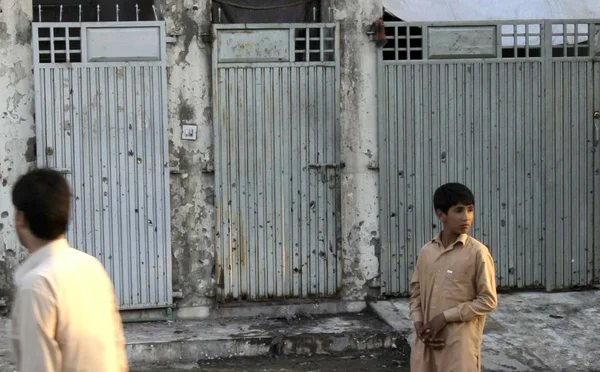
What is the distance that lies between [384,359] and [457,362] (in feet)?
9.96

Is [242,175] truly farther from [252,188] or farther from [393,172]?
[393,172]

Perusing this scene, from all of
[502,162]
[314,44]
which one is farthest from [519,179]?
[314,44]

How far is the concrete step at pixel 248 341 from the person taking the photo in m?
7.89

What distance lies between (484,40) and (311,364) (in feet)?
11.7

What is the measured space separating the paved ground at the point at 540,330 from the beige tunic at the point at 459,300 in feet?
7.90

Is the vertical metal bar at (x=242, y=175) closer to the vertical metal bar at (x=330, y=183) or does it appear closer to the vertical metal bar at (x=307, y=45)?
the vertical metal bar at (x=307, y=45)

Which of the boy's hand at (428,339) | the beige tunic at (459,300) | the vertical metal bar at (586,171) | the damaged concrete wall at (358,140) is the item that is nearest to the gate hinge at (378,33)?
the damaged concrete wall at (358,140)

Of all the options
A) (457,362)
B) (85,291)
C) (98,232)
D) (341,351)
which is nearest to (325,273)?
(341,351)

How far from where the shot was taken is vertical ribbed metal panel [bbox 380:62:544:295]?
894 centimetres

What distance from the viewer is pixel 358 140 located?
8953 millimetres

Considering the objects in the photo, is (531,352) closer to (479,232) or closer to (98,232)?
(479,232)

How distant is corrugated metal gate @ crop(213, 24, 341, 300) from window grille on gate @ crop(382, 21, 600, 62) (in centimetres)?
70

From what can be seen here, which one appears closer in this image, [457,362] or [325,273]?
[457,362]

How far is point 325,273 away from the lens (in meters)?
8.98
